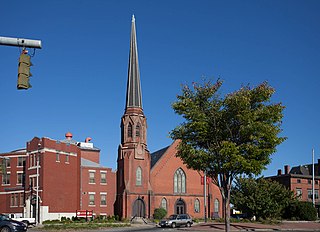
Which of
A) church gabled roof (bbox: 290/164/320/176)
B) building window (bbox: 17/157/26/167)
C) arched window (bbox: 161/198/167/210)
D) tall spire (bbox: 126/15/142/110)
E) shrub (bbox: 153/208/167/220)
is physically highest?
tall spire (bbox: 126/15/142/110)

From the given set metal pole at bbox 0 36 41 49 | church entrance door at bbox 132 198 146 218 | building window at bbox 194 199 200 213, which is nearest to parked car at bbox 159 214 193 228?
church entrance door at bbox 132 198 146 218

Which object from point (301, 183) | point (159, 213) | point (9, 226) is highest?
point (301, 183)

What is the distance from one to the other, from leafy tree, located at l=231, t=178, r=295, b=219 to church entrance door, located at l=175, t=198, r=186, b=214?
55.7ft

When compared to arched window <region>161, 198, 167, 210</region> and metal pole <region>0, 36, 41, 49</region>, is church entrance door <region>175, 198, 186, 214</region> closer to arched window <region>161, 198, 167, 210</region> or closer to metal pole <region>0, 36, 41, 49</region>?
arched window <region>161, 198, 167, 210</region>

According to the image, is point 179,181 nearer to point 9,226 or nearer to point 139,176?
point 139,176

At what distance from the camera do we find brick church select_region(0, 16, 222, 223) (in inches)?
2261

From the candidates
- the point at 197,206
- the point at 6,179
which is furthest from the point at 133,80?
the point at 6,179

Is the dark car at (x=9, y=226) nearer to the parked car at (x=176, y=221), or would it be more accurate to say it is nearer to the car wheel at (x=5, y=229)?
the car wheel at (x=5, y=229)

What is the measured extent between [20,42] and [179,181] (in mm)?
59268

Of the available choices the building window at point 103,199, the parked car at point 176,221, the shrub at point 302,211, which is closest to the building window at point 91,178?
the building window at point 103,199

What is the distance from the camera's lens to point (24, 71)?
12.5 metres

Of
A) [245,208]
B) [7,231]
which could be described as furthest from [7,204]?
[7,231]

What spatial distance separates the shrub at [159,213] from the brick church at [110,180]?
85cm

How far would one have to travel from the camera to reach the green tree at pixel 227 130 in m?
25.1
